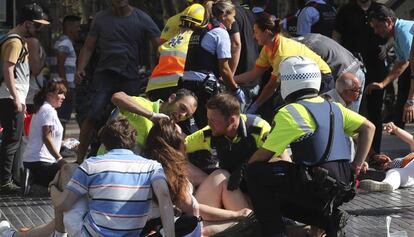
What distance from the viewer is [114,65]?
9.73 metres

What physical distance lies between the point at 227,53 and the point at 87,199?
11.0ft

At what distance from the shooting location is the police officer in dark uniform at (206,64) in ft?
28.9

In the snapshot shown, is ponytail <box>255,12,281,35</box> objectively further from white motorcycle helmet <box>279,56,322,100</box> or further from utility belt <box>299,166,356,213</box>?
utility belt <box>299,166,356,213</box>

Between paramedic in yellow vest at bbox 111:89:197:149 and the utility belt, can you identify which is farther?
paramedic in yellow vest at bbox 111:89:197:149

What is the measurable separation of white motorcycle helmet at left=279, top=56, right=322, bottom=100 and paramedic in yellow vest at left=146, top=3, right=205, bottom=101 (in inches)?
93.4

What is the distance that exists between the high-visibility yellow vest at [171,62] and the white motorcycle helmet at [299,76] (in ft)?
7.76

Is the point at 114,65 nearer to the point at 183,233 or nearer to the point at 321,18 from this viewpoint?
the point at 321,18

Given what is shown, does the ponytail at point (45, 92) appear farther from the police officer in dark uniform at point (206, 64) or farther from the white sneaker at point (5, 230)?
the white sneaker at point (5, 230)

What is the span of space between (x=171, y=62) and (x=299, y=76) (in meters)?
2.55

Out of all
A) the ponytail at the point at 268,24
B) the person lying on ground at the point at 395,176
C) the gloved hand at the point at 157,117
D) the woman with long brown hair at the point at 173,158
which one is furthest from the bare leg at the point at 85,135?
the woman with long brown hair at the point at 173,158

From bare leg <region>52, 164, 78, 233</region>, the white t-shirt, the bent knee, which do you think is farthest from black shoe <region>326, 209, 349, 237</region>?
the white t-shirt

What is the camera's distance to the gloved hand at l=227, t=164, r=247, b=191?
674 cm

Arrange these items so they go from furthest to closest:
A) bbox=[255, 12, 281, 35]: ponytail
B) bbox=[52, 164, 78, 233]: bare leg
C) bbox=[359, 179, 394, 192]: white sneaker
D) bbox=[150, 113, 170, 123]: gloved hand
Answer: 1. bbox=[359, 179, 394, 192]: white sneaker
2. bbox=[255, 12, 281, 35]: ponytail
3. bbox=[150, 113, 170, 123]: gloved hand
4. bbox=[52, 164, 78, 233]: bare leg

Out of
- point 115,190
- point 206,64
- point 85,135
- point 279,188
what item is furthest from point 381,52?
point 115,190
